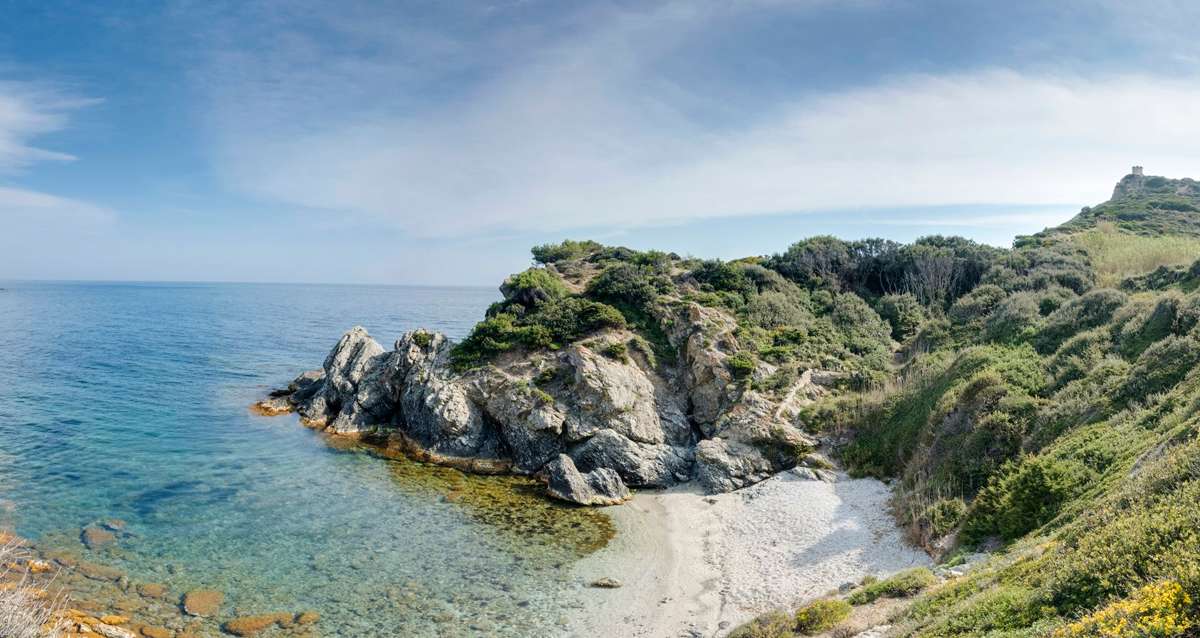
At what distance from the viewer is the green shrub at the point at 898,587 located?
13.3 meters

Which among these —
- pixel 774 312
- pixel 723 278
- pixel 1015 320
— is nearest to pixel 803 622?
pixel 1015 320

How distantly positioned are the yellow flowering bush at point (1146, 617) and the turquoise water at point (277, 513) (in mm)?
12293

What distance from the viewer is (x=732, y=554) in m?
20.0

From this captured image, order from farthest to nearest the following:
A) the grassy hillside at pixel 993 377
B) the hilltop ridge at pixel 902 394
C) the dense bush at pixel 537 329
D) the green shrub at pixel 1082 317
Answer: the dense bush at pixel 537 329 → the green shrub at pixel 1082 317 → the hilltop ridge at pixel 902 394 → the grassy hillside at pixel 993 377

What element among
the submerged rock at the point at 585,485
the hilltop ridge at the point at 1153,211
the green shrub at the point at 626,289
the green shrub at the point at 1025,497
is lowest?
the submerged rock at the point at 585,485

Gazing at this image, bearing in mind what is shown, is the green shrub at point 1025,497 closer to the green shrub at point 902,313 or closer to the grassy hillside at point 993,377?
the grassy hillside at point 993,377

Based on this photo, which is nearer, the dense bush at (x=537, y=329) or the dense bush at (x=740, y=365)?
the dense bush at (x=740, y=365)

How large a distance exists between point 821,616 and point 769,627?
3.81 feet

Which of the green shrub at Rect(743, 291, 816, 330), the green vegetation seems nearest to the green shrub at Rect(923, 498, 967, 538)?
the green vegetation

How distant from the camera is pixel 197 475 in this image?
26.4 metres

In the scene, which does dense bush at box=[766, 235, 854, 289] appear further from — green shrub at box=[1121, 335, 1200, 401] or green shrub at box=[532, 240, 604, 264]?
green shrub at box=[1121, 335, 1200, 401]

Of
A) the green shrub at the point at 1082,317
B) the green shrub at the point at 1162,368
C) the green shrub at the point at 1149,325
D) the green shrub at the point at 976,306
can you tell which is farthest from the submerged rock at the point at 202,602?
the green shrub at the point at 976,306

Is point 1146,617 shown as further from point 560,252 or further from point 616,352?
point 560,252

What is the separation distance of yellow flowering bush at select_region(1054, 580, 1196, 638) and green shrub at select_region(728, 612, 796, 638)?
22.3 feet
